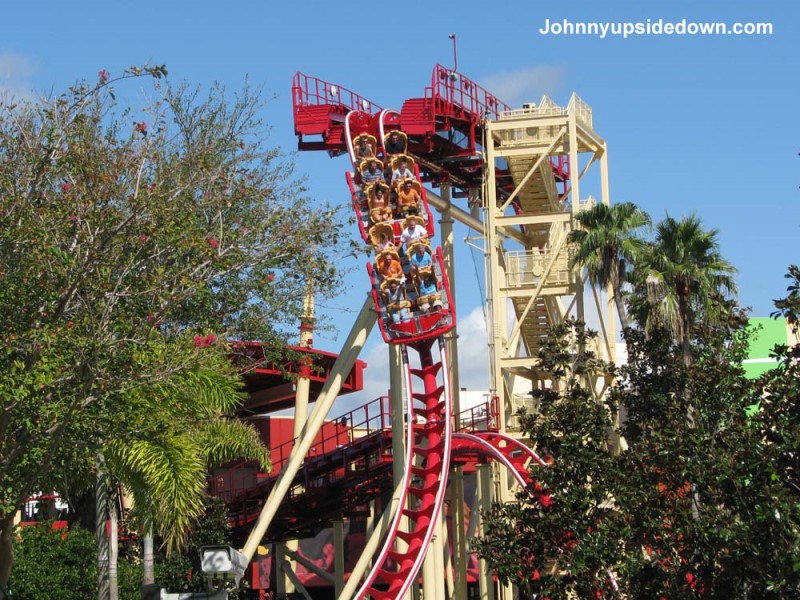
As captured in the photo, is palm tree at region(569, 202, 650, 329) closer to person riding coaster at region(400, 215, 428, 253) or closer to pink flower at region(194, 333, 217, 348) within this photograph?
person riding coaster at region(400, 215, 428, 253)

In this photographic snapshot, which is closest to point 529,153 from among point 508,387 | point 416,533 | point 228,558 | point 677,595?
point 508,387

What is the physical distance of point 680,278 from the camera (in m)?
30.2

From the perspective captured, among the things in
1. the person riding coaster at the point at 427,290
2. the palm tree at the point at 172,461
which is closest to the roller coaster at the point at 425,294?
the person riding coaster at the point at 427,290

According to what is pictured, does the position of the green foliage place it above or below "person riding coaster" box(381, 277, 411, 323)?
below

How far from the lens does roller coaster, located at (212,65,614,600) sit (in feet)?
102

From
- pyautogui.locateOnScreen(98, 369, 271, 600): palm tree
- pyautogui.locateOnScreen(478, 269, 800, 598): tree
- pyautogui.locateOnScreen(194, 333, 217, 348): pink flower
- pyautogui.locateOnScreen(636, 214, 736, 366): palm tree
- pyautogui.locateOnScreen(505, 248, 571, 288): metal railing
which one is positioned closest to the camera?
pyautogui.locateOnScreen(478, 269, 800, 598): tree

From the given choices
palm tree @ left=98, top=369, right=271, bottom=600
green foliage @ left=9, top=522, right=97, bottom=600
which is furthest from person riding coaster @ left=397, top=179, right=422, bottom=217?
green foliage @ left=9, top=522, right=97, bottom=600

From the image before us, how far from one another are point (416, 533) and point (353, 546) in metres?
19.4

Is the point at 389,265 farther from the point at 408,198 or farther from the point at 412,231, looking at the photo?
the point at 408,198

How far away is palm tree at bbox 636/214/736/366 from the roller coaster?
4.12 metres

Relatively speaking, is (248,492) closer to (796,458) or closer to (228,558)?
(796,458)

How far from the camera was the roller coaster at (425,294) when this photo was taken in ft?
102

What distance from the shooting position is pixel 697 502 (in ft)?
→ 69.6

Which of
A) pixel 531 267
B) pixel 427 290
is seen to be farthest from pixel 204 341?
pixel 531 267
